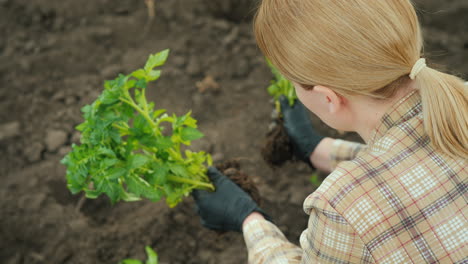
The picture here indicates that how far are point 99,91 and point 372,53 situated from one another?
1695 millimetres

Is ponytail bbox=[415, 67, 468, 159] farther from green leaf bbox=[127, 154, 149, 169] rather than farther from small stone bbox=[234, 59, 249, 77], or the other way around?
small stone bbox=[234, 59, 249, 77]

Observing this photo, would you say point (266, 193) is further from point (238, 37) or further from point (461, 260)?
point (461, 260)

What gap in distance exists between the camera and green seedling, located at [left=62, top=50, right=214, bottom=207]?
130 cm

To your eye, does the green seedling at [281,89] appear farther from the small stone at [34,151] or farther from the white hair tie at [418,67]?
the small stone at [34,151]

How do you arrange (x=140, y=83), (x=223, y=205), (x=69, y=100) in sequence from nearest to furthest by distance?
(x=140, y=83) → (x=223, y=205) → (x=69, y=100)

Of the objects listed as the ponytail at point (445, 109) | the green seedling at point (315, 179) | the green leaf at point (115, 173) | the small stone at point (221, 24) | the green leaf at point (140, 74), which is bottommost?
A: the green seedling at point (315, 179)

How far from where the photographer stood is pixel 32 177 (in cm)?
201

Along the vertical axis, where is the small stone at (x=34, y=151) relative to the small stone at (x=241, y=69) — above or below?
below

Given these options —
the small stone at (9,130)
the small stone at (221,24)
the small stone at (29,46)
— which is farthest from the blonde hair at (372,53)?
the small stone at (29,46)

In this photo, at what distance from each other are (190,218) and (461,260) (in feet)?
3.97

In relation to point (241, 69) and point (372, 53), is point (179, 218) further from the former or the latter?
point (372, 53)

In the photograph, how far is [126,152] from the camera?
138 cm

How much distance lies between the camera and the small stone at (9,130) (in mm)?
2115

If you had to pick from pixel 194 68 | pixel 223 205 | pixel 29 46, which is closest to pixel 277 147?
pixel 223 205
